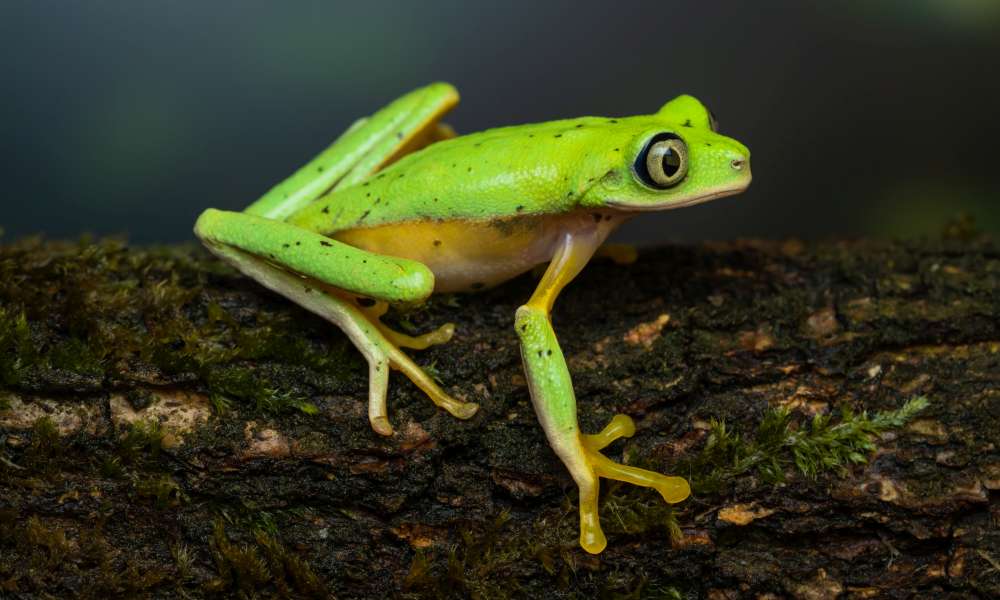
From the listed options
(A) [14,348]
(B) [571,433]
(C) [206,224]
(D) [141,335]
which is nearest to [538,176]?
(B) [571,433]


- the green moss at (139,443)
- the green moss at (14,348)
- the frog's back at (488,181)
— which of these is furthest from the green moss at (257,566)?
the frog's back at (488,181)

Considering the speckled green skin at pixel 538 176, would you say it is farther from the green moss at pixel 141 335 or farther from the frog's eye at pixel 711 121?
A: the green moss at pixel 141 335

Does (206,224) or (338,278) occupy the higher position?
(206,224)

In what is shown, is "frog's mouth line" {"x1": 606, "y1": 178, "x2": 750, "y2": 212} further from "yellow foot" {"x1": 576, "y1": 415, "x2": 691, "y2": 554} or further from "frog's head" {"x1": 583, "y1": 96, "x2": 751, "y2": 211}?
"yellow foot" {"x1": 576, "y1": 415, "x2": 691, "y2": 554}

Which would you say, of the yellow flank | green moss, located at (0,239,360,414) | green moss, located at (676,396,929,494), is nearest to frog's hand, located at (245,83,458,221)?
the yellow flank

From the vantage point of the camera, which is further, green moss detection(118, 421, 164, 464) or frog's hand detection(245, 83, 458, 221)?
frog's hand detection(245, 83, 458, 221)

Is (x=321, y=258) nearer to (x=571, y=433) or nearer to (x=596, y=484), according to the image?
(x=571, y=433)
